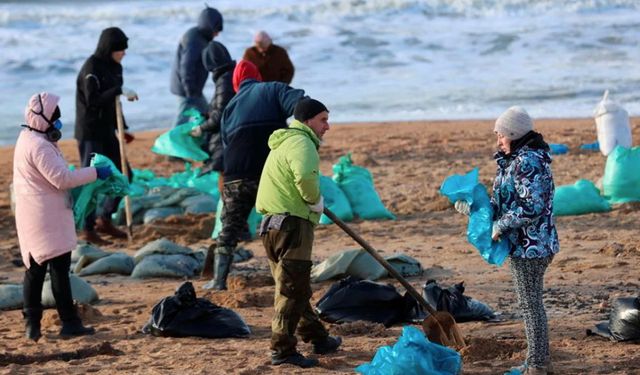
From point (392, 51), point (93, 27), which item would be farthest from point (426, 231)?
point (93, 27)

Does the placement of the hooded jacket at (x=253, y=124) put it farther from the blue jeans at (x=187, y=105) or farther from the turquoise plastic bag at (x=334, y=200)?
the blue jeans at (x=187, y=105)

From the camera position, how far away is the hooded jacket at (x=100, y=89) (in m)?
11.7

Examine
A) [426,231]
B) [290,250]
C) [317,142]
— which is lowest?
[426,231]

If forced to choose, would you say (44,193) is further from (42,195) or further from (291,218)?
(291,218)

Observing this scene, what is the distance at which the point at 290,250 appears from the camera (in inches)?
290

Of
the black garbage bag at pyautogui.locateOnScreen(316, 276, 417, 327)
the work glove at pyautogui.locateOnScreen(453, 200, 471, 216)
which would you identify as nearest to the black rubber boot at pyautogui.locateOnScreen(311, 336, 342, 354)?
the black garbage bag at pyautogui.locateOnScreen(316, 276, 417, 327)

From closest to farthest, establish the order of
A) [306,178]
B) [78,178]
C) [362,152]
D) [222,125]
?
[306,178] → [78,178] → [222,125] → [362,152]

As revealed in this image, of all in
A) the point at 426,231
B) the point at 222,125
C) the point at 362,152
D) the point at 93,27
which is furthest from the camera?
the point at 93,27

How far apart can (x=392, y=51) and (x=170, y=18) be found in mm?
7367

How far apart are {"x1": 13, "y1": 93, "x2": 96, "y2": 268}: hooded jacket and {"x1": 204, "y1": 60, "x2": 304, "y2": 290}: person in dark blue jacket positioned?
4.17ft

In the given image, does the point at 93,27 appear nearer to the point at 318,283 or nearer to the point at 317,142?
the point at 318,283

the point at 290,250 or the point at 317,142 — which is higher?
the point at 317,142

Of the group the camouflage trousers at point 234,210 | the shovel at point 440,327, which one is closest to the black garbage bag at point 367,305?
the shovel at point 440,327

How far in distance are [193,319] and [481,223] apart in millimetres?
2234
